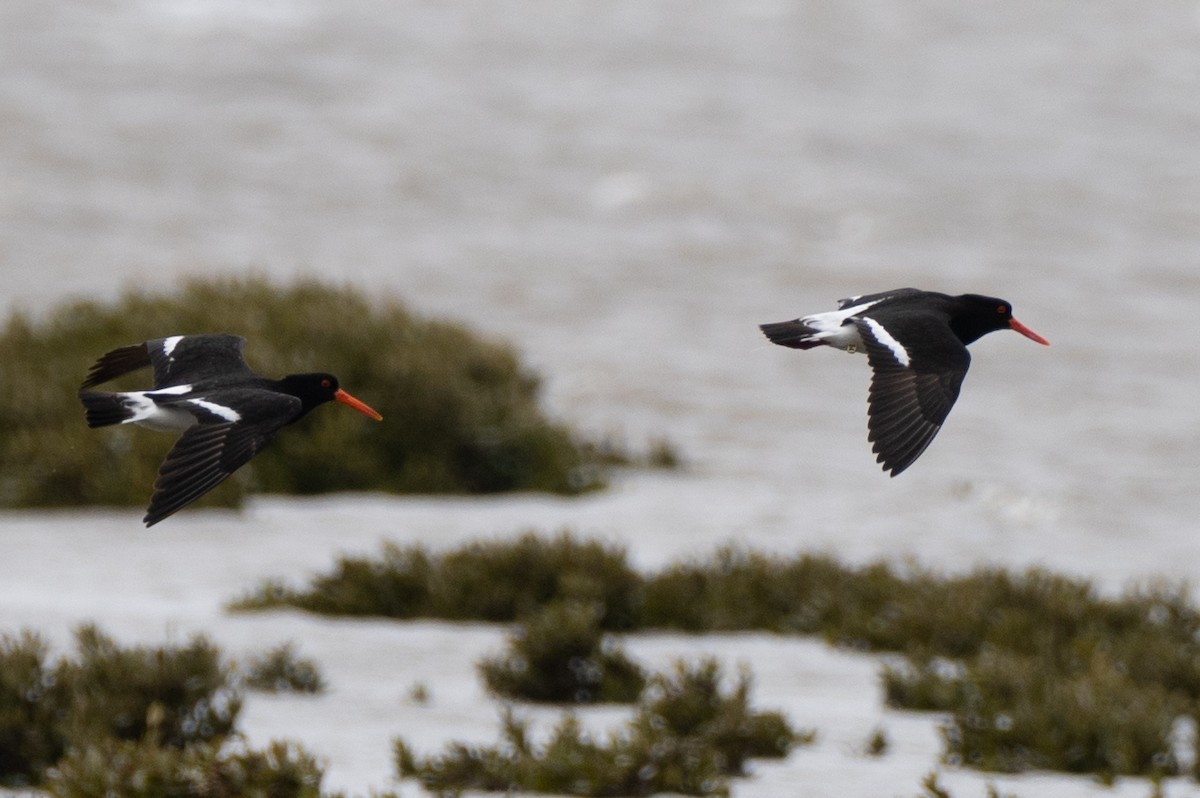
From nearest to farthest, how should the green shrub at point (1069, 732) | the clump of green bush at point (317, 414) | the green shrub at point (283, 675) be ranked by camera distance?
the green shrub at point (1069, 732) < the green shrub at point (283, 675) < the clump of green bush at point (317, 414)

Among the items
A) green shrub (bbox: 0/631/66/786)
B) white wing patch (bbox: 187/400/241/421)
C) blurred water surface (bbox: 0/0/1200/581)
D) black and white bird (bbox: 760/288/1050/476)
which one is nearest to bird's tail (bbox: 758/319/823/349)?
black and white bird (bbox: 760/288/1050/476)

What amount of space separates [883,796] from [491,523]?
759 cm

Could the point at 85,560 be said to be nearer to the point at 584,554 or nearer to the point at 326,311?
the point at 584,554

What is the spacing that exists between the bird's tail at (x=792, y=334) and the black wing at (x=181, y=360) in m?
1.58

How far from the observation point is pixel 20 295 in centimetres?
3192

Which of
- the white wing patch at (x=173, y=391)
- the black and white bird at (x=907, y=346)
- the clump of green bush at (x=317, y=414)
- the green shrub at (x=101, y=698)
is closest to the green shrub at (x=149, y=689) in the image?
the green shrub at (x=101, y=698)

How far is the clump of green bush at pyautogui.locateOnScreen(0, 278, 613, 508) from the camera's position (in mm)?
15484

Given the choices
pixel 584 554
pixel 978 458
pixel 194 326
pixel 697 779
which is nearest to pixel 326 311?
pixel 194 326

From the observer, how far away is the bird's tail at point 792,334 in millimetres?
6219

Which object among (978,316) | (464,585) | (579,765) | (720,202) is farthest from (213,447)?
(720,202)

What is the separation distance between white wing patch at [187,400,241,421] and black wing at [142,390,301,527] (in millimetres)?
12

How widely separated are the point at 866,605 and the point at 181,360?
7.89 meters

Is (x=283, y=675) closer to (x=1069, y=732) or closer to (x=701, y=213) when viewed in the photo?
(x=1069, y=732)

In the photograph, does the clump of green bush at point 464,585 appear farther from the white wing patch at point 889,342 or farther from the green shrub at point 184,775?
the white wing patch at point 889,342
